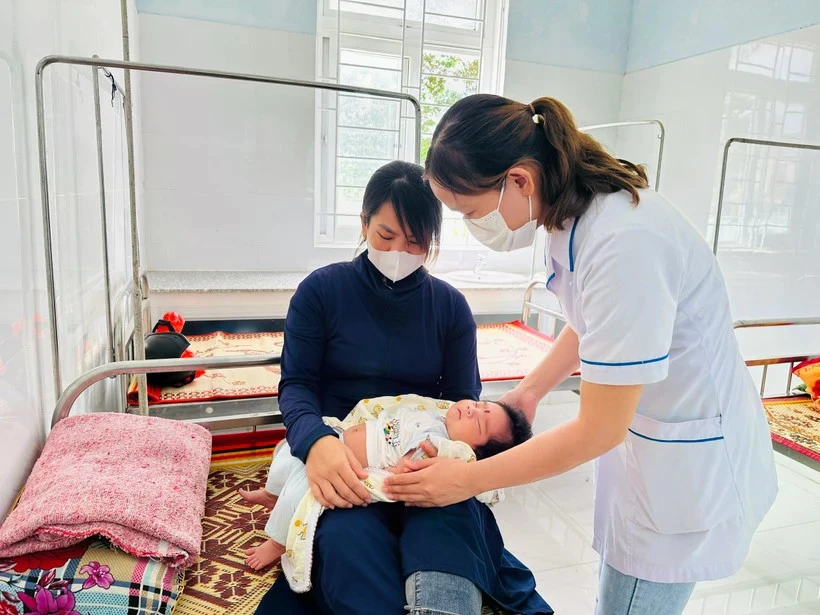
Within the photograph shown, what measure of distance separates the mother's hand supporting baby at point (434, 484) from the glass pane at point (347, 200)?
3.04 metres

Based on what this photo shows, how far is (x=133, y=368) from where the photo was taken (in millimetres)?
1624

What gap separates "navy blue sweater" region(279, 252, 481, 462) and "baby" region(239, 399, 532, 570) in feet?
0.37

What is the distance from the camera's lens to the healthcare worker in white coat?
2.95 ft

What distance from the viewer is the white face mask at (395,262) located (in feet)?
4.73

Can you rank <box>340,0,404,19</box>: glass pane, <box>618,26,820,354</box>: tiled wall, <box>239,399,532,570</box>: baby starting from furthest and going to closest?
<box>340,0,404,19</box>: glass pane < <box>618,26,820,354</box>: tiled wall < <box>239,399,532,570</box>: baby

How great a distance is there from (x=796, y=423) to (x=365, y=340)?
2080 mm

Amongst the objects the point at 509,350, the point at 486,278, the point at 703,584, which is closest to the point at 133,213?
the point at 509,350

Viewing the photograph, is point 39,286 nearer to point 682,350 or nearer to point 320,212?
point 682,350

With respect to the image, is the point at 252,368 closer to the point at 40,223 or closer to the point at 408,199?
the point at 40,223

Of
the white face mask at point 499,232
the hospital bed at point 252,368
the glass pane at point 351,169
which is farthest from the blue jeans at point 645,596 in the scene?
the glass pane at point 351,169

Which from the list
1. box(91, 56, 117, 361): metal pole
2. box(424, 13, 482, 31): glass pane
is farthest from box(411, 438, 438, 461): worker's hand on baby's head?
box(424, 13, 482, 31): glass pane

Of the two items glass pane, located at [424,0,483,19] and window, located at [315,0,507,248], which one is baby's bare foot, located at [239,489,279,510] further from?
glass pane, located at [424,0,483,19]

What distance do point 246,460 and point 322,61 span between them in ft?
9.45

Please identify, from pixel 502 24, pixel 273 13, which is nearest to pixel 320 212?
pixel 273 13
